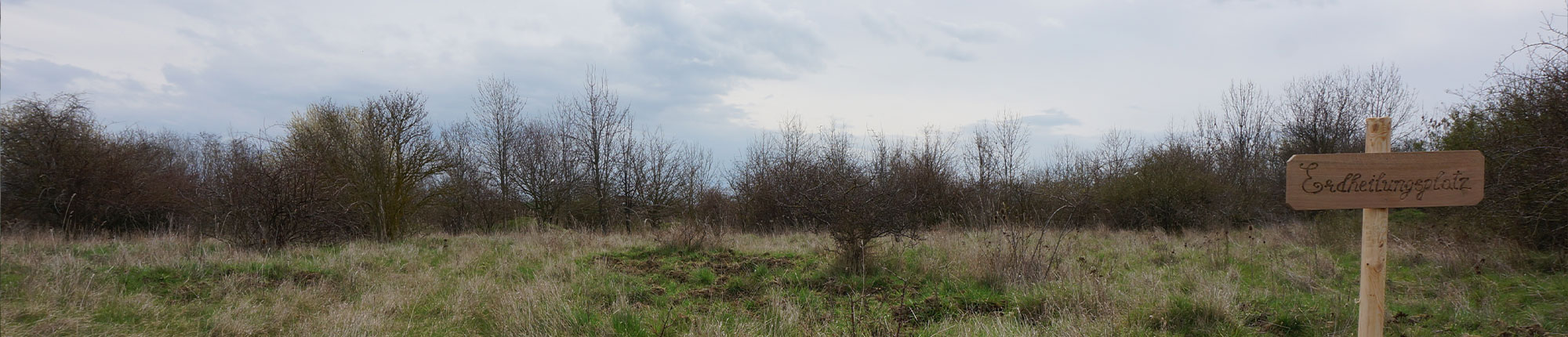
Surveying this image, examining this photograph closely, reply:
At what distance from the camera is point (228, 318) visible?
4.54 metres

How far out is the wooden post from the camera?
340 cm

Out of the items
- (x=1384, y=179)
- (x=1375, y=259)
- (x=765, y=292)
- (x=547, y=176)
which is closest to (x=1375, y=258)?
(x=1375, y=259)

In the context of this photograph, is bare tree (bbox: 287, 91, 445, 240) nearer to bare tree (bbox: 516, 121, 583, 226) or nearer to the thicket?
bare tree (bbox: 516, 121, 583, 226)

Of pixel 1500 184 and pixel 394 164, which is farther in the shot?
pixel 394 164

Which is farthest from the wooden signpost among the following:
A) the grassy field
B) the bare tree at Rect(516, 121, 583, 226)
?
the bare tree at Rect(516, 121, 583, 226)

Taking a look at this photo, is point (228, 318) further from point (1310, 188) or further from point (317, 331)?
point (1310, 188)

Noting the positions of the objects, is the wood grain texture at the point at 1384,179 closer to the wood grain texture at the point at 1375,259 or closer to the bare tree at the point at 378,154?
the wood grain texture at the point at 1375,259

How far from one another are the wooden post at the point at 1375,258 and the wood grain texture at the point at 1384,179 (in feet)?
0.40

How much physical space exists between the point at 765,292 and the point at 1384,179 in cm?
432

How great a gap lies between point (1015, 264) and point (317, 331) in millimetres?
5560

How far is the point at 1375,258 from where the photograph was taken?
3.41m

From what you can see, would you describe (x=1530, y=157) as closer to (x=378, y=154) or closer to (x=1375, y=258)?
(x=1375, y=258)

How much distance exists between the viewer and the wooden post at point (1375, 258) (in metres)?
3.40

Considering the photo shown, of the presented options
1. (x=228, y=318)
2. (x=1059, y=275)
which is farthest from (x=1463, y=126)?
(x=228, y=318)
